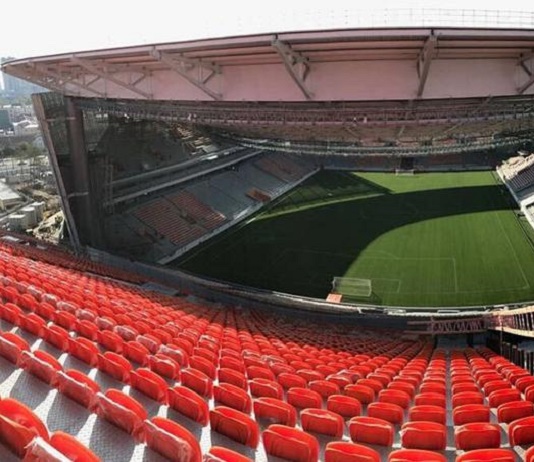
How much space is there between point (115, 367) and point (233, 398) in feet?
4.79

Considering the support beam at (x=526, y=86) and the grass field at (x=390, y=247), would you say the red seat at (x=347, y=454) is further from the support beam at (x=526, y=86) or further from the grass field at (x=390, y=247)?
the grass field at (x=390, y=247)

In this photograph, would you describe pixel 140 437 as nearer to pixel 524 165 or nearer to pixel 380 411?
pixel 380 411

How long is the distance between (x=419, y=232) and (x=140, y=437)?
1122 inches

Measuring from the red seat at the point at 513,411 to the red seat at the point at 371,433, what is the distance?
1881 millimetres

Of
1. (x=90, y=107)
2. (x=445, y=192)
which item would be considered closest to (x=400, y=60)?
(x=90, y=107)

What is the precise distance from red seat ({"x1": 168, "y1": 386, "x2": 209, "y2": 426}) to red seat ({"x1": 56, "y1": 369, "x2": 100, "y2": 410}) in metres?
0.81

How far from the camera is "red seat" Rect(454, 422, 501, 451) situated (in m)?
5.24

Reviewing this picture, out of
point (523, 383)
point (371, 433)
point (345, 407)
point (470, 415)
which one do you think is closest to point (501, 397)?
point (523, 383)

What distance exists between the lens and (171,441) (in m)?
4.10

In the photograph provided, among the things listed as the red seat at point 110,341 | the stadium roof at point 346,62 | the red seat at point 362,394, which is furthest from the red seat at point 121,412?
the stadium roof at point 346,62

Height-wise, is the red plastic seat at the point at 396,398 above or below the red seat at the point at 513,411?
below

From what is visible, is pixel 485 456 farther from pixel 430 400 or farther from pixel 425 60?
pixel 425 60

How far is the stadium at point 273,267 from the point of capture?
5.28 meters

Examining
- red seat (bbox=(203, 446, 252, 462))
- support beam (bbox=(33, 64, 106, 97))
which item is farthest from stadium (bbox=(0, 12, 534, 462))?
support beam (bbox=(33, 64, 106, 97))
